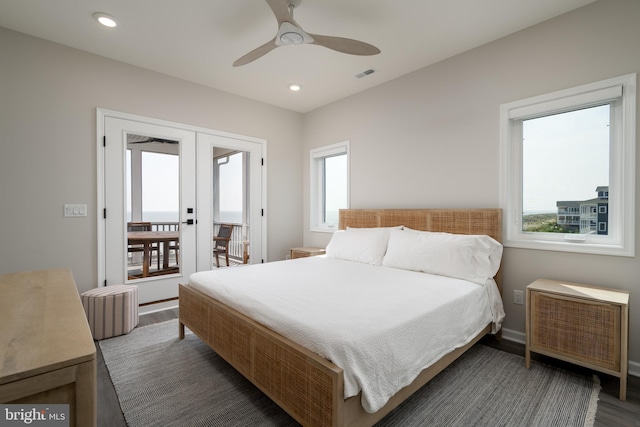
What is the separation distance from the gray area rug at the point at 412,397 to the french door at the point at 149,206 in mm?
1215

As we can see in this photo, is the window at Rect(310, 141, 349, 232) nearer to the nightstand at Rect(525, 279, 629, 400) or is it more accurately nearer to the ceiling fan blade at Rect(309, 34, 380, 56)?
the ceiling fan blade at Rect(309, 34, 380, 56)

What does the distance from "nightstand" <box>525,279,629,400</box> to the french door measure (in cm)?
360

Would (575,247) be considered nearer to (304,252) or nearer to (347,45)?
(347,45)

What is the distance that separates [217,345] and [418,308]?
55.4 inches

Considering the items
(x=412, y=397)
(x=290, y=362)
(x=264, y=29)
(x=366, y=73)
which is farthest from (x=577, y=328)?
(x=264, y=29)

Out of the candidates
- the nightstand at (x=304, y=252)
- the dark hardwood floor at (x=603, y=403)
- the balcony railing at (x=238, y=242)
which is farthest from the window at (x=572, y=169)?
the balcony railing at (x=238, y=242)

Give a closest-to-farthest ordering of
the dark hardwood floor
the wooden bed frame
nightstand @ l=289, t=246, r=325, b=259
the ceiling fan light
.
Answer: the wooden bed frame < the dark hardwood floor < the ceiling fan light < nightstand @ l=289, t=246, r=325, b=259

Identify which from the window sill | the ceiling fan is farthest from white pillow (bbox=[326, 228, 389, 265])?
the ceiling fan

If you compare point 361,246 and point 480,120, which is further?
point 361,246

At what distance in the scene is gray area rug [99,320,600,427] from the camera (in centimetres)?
168

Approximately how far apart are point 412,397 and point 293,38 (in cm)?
256

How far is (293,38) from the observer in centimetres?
220

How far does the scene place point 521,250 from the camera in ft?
8.77

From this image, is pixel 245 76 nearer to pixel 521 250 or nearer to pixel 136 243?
pixel 136 243
